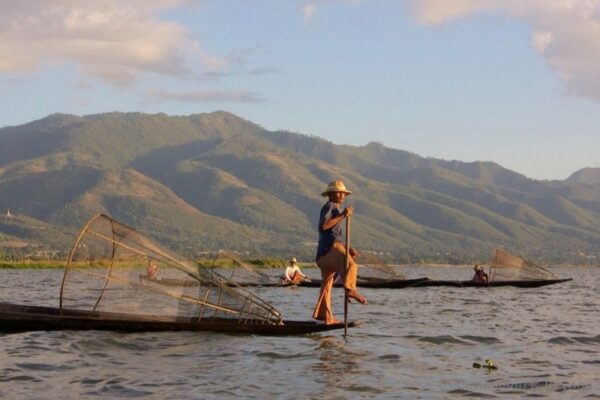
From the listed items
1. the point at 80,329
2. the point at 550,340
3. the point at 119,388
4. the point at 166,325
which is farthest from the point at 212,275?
the point at 550,340

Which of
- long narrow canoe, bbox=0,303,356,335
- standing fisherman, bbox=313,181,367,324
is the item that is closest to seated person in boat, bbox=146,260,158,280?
long narrow canoe, bbox=0,303,356,335

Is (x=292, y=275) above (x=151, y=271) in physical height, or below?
below

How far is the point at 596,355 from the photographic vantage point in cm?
1744

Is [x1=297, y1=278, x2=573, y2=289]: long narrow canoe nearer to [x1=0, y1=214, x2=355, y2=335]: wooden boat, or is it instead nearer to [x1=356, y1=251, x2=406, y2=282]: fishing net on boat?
[x1=356, y1=251, x2=406, y2=282]: fishing net on boat

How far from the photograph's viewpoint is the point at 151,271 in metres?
19.8

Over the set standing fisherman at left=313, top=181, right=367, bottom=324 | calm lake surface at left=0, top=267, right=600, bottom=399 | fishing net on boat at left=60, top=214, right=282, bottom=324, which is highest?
standing fisherman at left=313, top=181, right=367, bottom=324

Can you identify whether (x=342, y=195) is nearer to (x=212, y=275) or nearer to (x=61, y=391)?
(x=212, y=275)

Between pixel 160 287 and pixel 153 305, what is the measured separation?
57cm

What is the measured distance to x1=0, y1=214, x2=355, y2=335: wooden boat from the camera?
18438 mm

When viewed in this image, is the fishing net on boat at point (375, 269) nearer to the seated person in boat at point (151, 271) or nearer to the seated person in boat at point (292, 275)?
the seated person in boat at point (292, 275)

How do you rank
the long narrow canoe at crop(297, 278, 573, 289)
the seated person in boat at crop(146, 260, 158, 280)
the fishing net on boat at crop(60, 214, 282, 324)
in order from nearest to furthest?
the fishing net on boat at crop(60, 214, 282, 324)
the seated person in boat at crop(146, 260, 158, 280)
the long narrow canoe at crop(297, 278, 573, 289)

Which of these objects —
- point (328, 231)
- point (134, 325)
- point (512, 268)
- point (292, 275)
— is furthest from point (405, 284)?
point (134, 325)

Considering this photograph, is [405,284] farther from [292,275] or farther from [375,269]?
[292,275]

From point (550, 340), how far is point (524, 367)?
15.0ft
